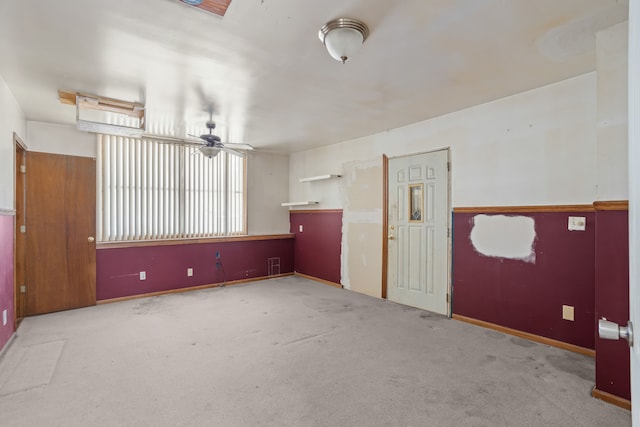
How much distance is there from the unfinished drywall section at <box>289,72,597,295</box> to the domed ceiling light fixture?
81.8 inches

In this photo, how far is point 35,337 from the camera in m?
3.34

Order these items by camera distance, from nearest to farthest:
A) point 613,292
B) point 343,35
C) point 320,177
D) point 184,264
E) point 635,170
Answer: point 635,170 < point 343,35 < point 613,292 < point 184,264 < point 320,177

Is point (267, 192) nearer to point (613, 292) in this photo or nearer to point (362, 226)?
point (362, 226)

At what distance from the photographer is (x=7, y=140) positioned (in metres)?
3.15

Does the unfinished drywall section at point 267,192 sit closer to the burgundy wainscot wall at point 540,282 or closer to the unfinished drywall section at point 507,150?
the unfinished drywall section at point 507,150

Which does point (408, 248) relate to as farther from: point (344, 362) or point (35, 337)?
point (35, 337)

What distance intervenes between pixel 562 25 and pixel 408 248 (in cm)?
289

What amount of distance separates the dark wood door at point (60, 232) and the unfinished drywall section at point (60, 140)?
0.24 m

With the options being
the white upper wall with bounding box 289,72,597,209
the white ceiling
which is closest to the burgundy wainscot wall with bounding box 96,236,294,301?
the white ceiling

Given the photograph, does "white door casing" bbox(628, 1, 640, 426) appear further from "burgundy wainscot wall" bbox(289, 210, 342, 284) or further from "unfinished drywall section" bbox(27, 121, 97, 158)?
"unfinished drywall section" bbox(27, 121, 97, 158)

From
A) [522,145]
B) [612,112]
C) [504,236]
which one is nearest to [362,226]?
[504,236]

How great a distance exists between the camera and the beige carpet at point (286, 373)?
2.07m

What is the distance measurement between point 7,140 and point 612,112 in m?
5.11

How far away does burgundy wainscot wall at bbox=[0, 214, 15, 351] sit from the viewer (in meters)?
2.99
